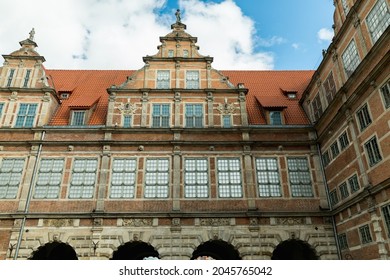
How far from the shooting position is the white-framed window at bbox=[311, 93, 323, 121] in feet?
57.8

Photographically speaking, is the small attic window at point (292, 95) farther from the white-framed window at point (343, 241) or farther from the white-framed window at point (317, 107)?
the white-framed window at point (343, 241)

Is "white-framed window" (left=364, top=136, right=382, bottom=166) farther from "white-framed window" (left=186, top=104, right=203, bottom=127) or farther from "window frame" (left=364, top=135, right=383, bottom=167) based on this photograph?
"white-framed window" (left=186, top=104, right=203, bottom=127)

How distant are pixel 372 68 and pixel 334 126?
13.1 feet

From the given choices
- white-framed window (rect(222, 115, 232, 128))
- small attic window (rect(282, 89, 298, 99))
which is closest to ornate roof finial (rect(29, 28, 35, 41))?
white-framed window (rect(222, 115, 232, 128))

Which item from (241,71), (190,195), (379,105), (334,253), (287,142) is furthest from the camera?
(241,71)

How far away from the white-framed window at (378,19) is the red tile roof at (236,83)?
692cm

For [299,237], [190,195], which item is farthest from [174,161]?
[299,237]

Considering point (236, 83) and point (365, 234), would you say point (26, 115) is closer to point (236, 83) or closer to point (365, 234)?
point (236, 83)

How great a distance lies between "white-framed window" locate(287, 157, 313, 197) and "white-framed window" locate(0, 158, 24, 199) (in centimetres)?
1406

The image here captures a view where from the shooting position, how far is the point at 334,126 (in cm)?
1580

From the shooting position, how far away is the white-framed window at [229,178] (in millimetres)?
16406
